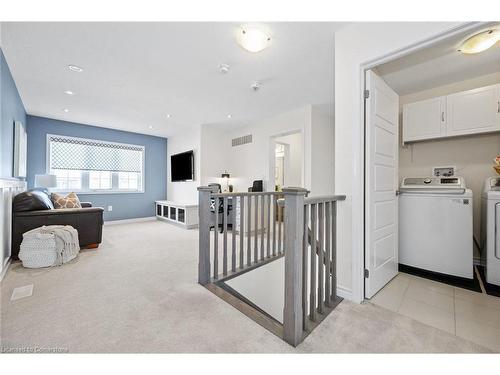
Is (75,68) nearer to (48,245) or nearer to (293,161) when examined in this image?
(48,245)

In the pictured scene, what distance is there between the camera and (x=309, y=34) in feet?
6.39

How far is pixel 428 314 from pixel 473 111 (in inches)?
86.6

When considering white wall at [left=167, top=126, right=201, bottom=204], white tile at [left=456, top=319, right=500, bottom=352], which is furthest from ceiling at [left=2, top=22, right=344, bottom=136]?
white tile at [left=456, top=319, right=500, bottom=352]

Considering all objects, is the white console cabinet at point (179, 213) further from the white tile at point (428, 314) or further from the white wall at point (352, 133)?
the white tile at point (428, 314)

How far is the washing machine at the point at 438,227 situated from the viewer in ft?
6.61

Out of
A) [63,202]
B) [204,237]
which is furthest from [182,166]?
[204,237]

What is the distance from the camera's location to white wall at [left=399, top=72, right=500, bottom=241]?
2.38 metres

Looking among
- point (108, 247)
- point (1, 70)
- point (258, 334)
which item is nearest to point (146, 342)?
point (258, 334)

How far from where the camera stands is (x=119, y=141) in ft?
18.0

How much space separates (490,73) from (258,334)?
364cm

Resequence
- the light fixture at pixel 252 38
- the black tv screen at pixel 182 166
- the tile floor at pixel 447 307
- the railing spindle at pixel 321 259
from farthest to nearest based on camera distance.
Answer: the black tv screen at pixel 182 166 → the light fixture at pixel 252 38 → the railing spindle at pixel 321 259 → the tile floor at pixel 447 307

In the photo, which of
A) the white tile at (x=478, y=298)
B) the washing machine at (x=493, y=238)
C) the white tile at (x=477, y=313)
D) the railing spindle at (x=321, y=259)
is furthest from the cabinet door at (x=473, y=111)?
the railing spindle at (x=321, y=259)

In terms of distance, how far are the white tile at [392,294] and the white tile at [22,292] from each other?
299cm
